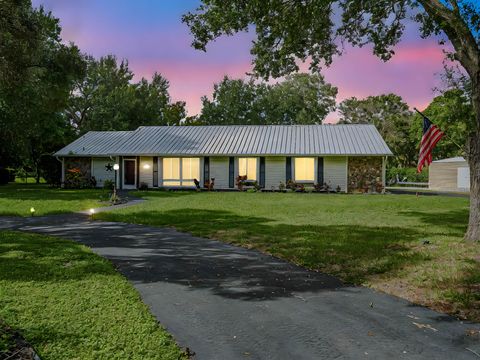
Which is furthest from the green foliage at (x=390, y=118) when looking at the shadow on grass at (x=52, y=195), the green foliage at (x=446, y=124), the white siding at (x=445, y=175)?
the shadow on grass at (x=52, y=195)

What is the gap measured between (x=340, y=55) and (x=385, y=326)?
1018 cm

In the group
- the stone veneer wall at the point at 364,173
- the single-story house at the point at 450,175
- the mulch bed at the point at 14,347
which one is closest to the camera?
the mulch bed at the point at 14,347

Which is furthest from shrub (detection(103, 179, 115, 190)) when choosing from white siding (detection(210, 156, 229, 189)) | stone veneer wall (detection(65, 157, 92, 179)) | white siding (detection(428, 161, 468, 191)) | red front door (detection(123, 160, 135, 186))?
white siding (detection(428, 161, 468, 191))

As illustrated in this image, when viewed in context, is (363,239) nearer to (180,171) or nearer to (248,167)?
(248,167)

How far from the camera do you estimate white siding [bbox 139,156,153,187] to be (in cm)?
2982

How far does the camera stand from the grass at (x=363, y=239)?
6.02 meters

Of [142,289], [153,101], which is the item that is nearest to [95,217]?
[142,289]

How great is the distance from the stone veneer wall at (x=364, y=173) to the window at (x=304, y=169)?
8.69 ft

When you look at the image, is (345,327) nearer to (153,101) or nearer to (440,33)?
(440,33)

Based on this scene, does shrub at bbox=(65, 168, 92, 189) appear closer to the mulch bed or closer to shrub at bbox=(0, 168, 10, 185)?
shrub at bbox=(0, 168, 10, 185)

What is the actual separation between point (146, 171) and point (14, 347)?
27.0 meters

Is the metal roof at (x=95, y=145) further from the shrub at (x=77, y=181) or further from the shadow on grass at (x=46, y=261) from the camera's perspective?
the shadow on grass at (x=46, y=261)

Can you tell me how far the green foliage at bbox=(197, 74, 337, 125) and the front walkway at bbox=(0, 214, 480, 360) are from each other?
5115 centimetres

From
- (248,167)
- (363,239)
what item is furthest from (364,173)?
(363,239)
